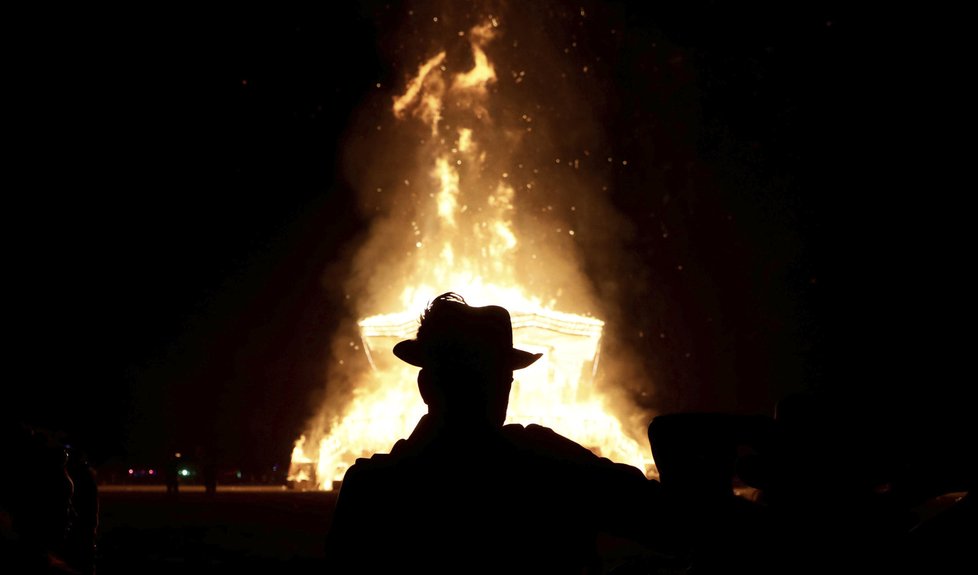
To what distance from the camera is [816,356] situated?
43.7 metres

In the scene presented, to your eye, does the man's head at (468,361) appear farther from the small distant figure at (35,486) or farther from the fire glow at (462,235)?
the fire glow at (462,235)

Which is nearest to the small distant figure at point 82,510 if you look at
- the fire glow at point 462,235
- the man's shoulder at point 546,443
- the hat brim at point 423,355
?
the hat brim at point 423,355

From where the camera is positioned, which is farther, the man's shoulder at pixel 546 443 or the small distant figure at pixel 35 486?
the small distant figure at pixel 35 486

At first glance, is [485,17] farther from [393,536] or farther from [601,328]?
[393,536]

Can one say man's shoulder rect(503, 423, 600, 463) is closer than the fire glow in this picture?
Yes

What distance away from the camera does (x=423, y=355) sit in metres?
1.82

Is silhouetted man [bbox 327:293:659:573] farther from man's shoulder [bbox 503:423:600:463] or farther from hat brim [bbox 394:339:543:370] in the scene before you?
hat brim [bbox 394:339:543:370]

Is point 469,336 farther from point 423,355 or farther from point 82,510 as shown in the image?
point 82,510

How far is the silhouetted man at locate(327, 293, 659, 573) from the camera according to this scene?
59.5 inches

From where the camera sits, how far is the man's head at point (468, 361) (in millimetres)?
1677

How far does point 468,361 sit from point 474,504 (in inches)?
11.8

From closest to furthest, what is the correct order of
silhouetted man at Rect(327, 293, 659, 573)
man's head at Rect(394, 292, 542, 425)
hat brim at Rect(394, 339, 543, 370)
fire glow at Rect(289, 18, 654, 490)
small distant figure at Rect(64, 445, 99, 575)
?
1. silhouetted man at Rect(327, 293, 659, 573)
2. man's head at Rect(394, 292, 542, 425)
3. hat brim at Rect(394, 339, 543, 370)
4. small distant figure at Rect(64, 445, 99, 575)
5. fire glow at Rect(289, 18, 654, 490)

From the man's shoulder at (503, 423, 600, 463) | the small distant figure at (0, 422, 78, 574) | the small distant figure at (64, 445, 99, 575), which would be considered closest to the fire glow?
the small distant figure at (64, 445, 99, 575)

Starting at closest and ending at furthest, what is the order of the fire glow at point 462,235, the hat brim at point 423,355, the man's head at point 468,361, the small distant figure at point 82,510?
1. the man's head at point 468,361
2. the hat brim at point 423,355
3. the small distant figure at point 82,510
4. the fire glow at point 462,235
